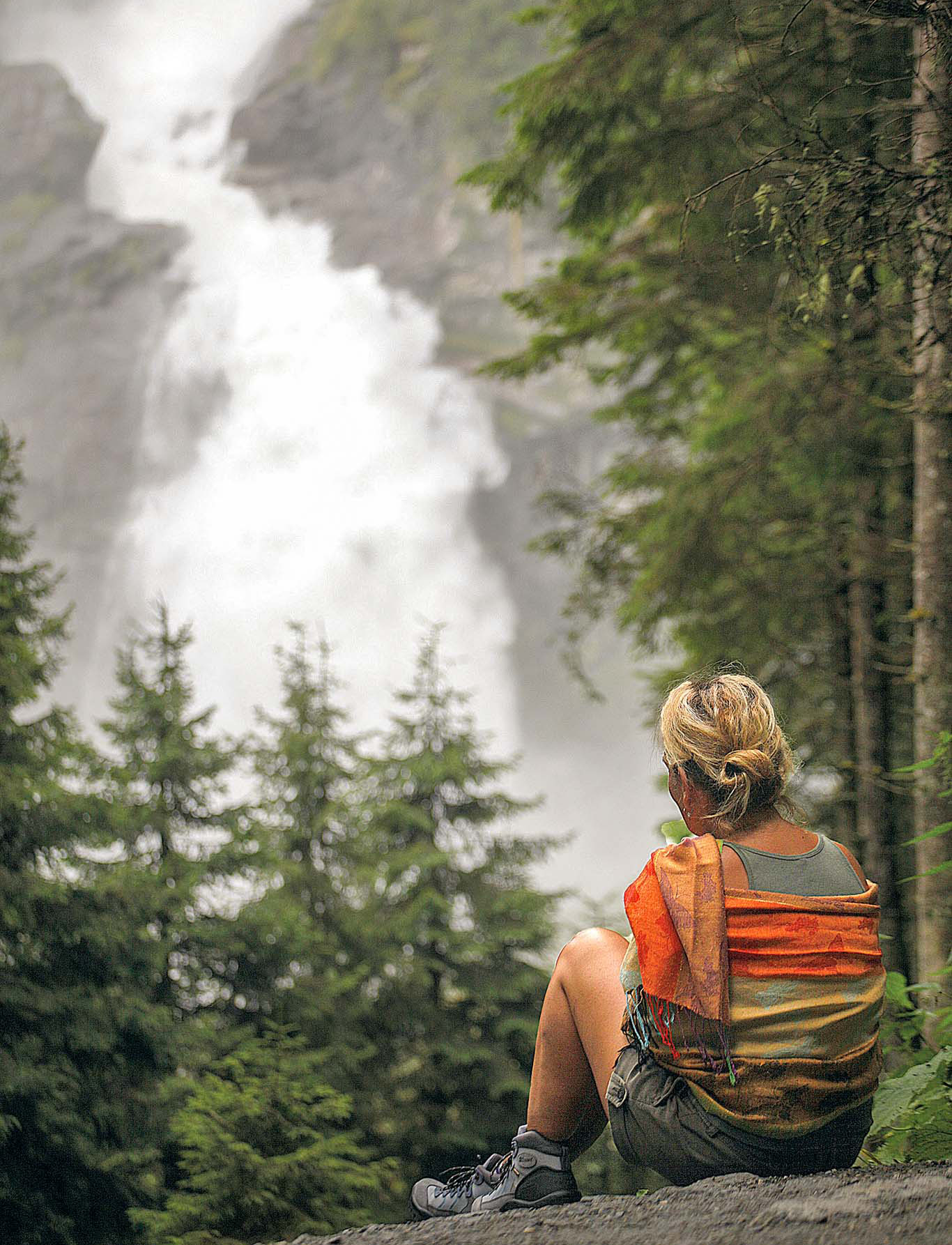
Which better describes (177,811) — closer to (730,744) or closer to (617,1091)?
(617,1091)

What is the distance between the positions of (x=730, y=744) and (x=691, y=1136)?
2.32 feet

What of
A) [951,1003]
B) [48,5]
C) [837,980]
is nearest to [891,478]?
[951,1003]

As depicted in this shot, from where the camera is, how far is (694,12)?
172 inches

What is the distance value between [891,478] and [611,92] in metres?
3.03

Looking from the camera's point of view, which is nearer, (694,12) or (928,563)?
(928,563)

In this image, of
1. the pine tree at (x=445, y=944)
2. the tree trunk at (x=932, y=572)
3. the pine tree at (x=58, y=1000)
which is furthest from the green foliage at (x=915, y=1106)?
the pine tree at (x=445, y=944)

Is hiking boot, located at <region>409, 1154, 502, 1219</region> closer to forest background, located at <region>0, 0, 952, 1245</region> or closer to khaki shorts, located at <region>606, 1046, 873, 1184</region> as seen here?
khaki shorts, located at <region>606, 1046, 873, 1184</region>

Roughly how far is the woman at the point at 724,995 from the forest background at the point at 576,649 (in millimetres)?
452

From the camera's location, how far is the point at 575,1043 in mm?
2010

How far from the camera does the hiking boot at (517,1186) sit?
1968 millimetres

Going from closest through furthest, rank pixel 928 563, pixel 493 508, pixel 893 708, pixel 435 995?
pixel 928 563 < pixel 893 708 < pixel 435 995 < pixel 493 508

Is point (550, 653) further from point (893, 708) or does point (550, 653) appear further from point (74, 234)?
point (893, 708)

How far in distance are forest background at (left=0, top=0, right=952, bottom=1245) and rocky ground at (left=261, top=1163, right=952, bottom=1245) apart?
1.27 ft

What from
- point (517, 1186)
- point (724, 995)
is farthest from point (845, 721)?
point (724, 995)
